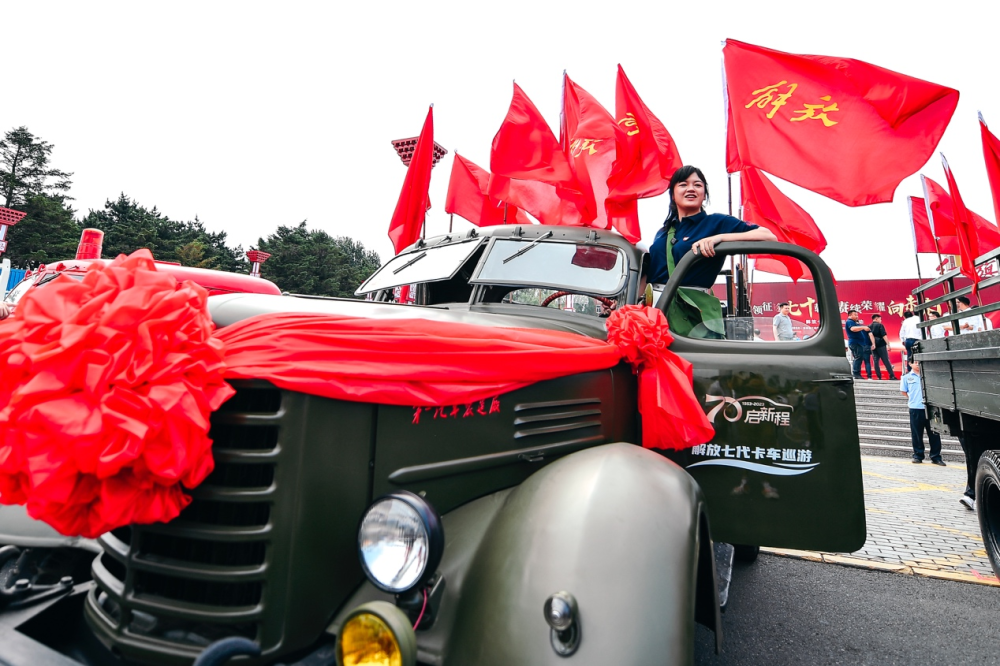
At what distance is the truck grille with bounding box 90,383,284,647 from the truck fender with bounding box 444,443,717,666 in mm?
589

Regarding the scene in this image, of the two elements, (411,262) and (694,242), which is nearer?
(694,242)

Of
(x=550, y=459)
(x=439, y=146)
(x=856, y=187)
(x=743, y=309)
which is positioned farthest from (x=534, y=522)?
(x=439, y=146)

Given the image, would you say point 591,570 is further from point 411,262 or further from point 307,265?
point 307,265

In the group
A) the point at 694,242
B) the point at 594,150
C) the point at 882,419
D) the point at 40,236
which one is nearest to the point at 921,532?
the point at 694,242

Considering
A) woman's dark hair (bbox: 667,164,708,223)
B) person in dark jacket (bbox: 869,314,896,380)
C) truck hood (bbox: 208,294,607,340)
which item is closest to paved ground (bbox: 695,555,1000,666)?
truck hood (bbox: 208,294,607,340)

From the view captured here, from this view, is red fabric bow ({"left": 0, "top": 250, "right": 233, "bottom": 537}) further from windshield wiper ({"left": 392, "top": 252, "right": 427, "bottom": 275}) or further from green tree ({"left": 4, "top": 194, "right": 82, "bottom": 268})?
green tree ({"left": 4, "top": 194, "right": 82, "bottom": 268})

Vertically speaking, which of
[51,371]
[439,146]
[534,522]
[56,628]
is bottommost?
[56,628]

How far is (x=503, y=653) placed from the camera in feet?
4.52

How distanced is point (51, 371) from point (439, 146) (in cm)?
678

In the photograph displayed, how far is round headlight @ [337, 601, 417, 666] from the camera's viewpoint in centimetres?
128

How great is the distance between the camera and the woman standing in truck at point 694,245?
9.64ft

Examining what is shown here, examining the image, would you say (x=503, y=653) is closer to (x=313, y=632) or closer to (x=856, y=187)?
(x=313, y=632)

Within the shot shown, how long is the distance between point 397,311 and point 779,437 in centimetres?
198

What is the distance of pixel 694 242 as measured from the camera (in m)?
3.09
